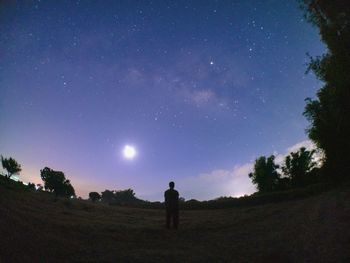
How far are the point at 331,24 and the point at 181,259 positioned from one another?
16.8 metres

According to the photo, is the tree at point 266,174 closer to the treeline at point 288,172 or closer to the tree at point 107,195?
the treeline at point 288,172

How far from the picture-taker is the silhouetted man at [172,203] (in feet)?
48.1

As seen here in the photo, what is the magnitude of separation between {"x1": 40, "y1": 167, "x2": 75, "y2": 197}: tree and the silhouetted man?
3601 cm

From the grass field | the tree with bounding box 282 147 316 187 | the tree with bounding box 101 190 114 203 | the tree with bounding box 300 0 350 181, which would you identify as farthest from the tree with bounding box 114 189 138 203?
the grass field

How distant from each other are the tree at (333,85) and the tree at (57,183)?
3724 cm

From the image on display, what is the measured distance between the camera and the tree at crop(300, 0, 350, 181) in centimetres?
1783

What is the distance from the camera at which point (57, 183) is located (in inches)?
1880

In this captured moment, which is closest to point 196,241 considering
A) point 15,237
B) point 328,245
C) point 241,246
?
point 241,246

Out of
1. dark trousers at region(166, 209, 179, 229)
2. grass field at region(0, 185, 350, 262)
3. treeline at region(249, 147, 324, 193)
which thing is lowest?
grass field at region(0, 185, 350, 262)

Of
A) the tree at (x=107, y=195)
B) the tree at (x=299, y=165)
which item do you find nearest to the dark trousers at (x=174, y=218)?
the tree at (x=299, y=165)

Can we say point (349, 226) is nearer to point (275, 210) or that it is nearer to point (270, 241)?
point (270, 241)

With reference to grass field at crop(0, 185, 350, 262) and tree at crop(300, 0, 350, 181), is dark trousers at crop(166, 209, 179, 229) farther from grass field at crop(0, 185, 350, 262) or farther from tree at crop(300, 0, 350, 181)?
tree at crop(300, 0, 350, 181)

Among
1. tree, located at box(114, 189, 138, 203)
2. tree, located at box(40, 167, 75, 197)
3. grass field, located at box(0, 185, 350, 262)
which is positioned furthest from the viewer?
tree, located at box(114, 189, 138, 203)

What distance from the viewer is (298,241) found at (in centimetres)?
1002
